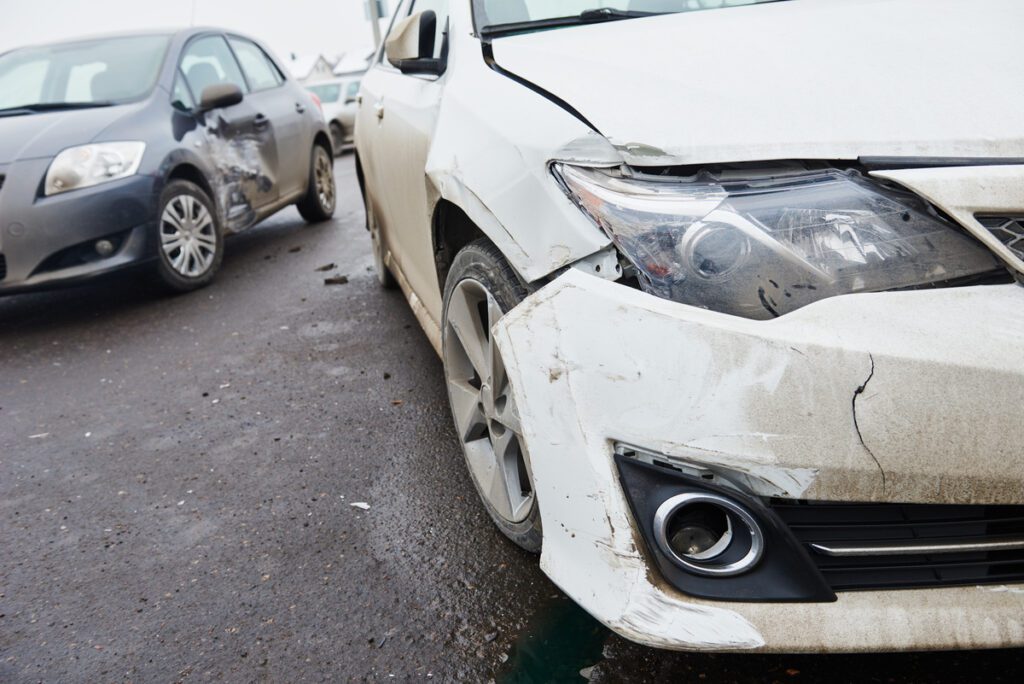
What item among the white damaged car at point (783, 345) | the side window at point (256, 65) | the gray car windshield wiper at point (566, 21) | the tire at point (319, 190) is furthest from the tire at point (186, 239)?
the white damaged car at point (783, 345)

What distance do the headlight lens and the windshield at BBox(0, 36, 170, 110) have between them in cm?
62

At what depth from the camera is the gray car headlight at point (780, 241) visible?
1.54 m

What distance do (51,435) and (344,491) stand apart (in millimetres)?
1530

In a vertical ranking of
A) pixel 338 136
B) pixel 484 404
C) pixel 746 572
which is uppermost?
pixel 746 572

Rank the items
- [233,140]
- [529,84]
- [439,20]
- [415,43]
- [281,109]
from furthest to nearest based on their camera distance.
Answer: [281,109]
[233,140]
[439,20]
[415,43]
[529,84]

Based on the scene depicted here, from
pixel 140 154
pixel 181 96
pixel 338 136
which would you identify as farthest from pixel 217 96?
pixel 338 136

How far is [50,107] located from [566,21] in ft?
13.9

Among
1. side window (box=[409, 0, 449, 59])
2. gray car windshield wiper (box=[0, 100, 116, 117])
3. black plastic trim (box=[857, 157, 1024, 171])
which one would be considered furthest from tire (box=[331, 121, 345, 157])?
black plastic trim (box=[857, 157, 1024, 171])

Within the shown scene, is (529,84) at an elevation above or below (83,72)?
above

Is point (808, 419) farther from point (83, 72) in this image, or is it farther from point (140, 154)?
point (83, 72)

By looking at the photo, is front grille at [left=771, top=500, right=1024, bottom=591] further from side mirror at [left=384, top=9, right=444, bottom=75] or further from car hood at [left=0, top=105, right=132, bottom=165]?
car hood at [left=0, top=105, right=132, bottom=165]

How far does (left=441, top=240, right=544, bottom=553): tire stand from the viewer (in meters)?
2.04

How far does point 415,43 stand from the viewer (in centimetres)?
280

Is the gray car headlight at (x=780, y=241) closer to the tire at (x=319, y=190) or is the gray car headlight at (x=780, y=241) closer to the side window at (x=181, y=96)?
the side window at (x=181, y=96)
